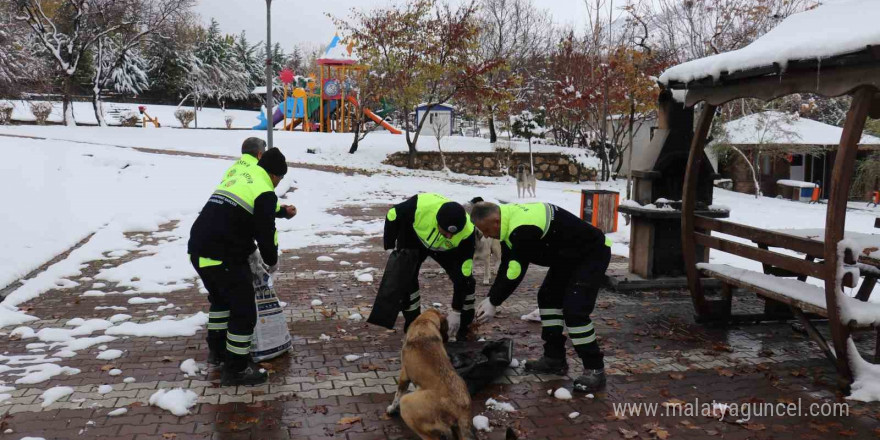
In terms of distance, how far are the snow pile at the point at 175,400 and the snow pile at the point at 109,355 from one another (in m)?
1.11

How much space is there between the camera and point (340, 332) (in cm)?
624

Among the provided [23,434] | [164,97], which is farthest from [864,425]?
[164,97]

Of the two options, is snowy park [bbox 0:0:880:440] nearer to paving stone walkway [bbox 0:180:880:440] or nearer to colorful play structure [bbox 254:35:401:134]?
paving stone walkway [bbox 0:180:880:440]

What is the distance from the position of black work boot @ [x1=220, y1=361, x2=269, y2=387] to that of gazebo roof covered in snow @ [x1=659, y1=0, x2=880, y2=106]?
15.1ft

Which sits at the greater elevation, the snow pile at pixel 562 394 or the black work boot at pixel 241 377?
the black work boot at pixel 241 377

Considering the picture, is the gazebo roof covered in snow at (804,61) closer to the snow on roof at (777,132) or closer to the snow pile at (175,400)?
the snow pile at (175,400)

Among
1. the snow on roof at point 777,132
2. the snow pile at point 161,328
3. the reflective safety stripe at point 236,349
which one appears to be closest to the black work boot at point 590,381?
the reflective safety stripe at point 236,349

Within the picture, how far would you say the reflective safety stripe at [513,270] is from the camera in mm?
4730

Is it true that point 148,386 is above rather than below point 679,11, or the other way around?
below

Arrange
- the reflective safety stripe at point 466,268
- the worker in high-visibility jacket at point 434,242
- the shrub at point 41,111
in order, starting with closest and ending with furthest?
1. the worker in high-visibility jacket at point 434,242
2. the reflective safety stripe at point 466,268
3. the shrub at point 41,111

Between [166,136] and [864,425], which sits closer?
[864,425]

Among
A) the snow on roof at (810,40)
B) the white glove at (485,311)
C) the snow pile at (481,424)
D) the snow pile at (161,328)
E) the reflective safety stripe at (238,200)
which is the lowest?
the snow pile at (481,424)

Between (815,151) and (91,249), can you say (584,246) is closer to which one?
(91,249)

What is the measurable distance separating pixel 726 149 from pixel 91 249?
24221mm
